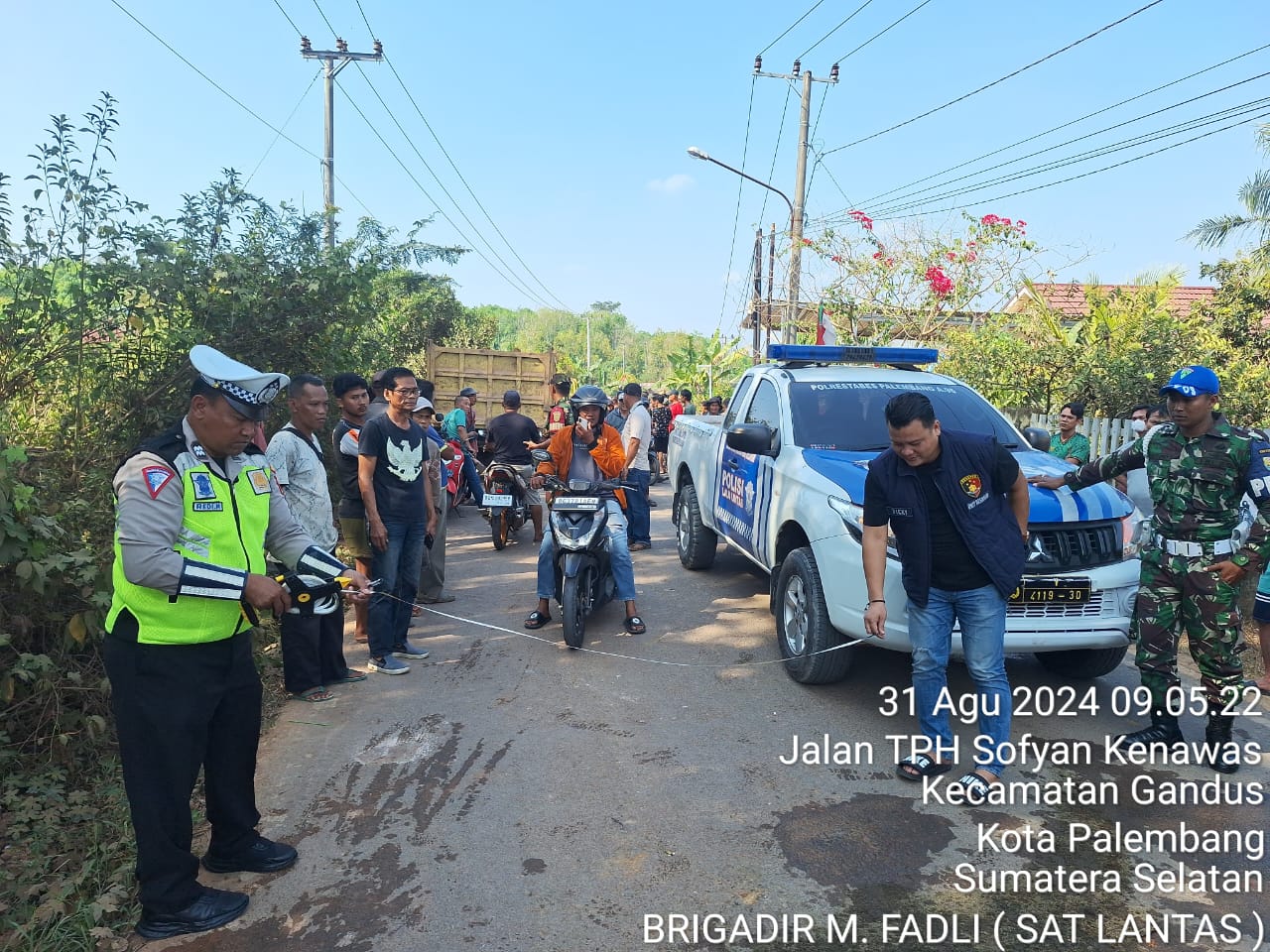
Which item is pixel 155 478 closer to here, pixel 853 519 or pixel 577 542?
pixel 853 519

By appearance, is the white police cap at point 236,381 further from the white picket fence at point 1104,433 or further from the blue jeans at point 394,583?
the white picket fence at point 1104,433

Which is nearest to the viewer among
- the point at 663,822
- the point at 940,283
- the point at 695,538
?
the point at 663,822

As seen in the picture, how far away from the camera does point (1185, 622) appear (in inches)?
172

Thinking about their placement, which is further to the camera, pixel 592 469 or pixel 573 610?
pixel 592 469

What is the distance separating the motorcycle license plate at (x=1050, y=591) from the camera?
4.49 metres

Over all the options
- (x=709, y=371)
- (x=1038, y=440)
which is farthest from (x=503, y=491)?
(x=709, y=371)

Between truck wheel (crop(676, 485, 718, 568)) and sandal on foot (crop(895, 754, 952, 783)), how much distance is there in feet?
14.0

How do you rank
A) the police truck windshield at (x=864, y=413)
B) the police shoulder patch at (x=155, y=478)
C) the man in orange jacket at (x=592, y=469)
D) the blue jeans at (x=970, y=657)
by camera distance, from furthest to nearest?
the man in orange jacket at (x=592, y=469) < the police truck windshield at (x=864, y=413) < the blue jeans at (x=970, y=657) < the police shoulder patch at (x=155, y=478)

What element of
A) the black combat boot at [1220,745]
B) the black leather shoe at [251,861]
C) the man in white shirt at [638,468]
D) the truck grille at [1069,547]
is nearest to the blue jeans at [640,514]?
the man in white shirt at [638,468]

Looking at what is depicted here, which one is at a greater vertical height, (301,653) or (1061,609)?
(1061,609)

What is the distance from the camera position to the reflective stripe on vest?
286cm

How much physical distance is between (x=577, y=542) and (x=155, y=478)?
3647 mm

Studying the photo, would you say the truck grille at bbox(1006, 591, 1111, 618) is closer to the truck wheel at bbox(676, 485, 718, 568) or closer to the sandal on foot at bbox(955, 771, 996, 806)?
the sandal on foot at bbox(955, 771, 996, 806)

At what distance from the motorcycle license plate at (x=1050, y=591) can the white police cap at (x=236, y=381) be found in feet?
12.3
